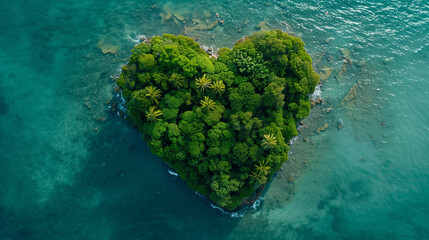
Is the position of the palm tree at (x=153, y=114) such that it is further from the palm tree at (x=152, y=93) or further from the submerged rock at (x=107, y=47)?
the submerged rock at (x=107, y=47)

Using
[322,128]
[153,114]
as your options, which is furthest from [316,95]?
[153,114]

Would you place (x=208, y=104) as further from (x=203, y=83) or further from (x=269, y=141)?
(x=269, y=141)

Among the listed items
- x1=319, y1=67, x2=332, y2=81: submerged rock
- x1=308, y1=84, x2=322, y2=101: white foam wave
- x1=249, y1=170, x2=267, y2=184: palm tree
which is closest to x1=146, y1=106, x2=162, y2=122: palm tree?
x1=249, y1=170, x2=267, y2=184: palm tree

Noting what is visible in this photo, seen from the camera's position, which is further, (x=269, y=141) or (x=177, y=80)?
(x=177, y=80)

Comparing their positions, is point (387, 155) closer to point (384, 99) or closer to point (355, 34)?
point (384, 99)

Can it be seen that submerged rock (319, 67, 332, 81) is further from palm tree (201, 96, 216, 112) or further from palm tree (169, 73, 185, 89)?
palm tree (169, 73, 185, 89)

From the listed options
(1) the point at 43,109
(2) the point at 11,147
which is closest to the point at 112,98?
(1) the point at 43,109
